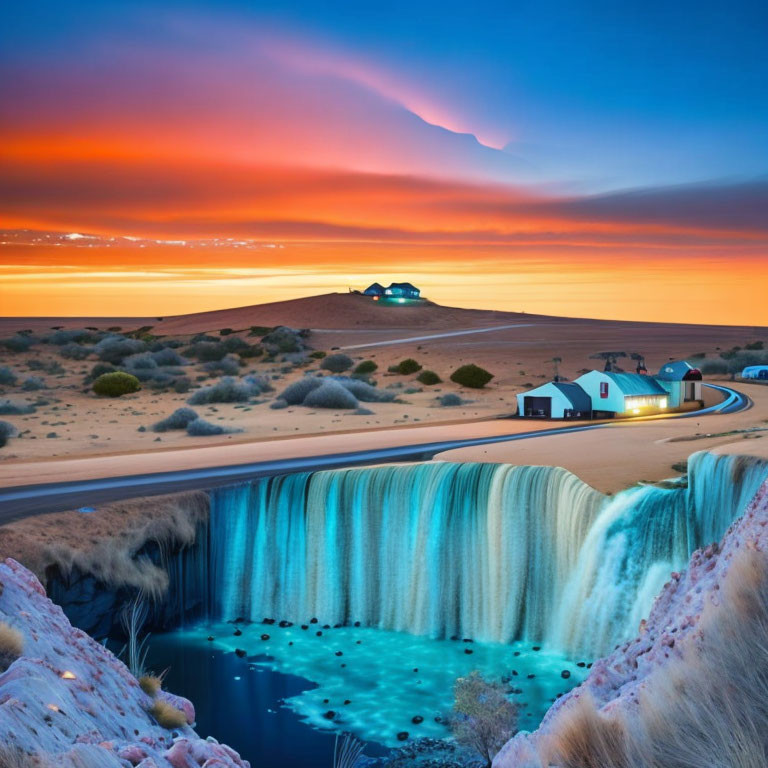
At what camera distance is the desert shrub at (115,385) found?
201 ft

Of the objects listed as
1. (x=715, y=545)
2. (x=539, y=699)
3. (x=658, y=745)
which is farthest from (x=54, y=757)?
(x=539, y=699)

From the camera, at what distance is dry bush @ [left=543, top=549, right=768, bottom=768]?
7535 mm

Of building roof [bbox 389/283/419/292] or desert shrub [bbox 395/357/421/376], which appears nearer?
desert shrub [bbox 395/357/421/376]

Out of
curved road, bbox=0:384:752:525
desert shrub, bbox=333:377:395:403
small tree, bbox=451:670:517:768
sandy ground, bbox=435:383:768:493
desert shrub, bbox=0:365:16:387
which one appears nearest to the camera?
small tree, bbox=451:670:517:768

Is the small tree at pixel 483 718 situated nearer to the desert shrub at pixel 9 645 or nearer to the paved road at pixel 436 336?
the desert shrub at pixel 9 645

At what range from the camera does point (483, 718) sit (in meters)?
16.4

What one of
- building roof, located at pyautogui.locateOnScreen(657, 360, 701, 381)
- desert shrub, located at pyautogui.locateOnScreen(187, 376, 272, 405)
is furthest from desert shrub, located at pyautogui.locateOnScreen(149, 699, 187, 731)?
desert shrub, located at pyautogui.locateOnScreen(187, 376, 272, 405)

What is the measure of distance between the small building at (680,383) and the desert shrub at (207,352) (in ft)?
195

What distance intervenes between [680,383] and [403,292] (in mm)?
123392

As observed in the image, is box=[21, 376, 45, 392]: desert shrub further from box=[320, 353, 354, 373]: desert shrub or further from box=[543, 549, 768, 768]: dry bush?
box=[543, 549, 768, 768]: dry bush

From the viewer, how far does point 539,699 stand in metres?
18.5

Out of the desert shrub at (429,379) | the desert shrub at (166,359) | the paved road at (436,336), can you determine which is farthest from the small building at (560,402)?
the paved road at (436,336)

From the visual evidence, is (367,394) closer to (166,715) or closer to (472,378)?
(472,378)

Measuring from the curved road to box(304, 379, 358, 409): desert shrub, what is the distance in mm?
17237
